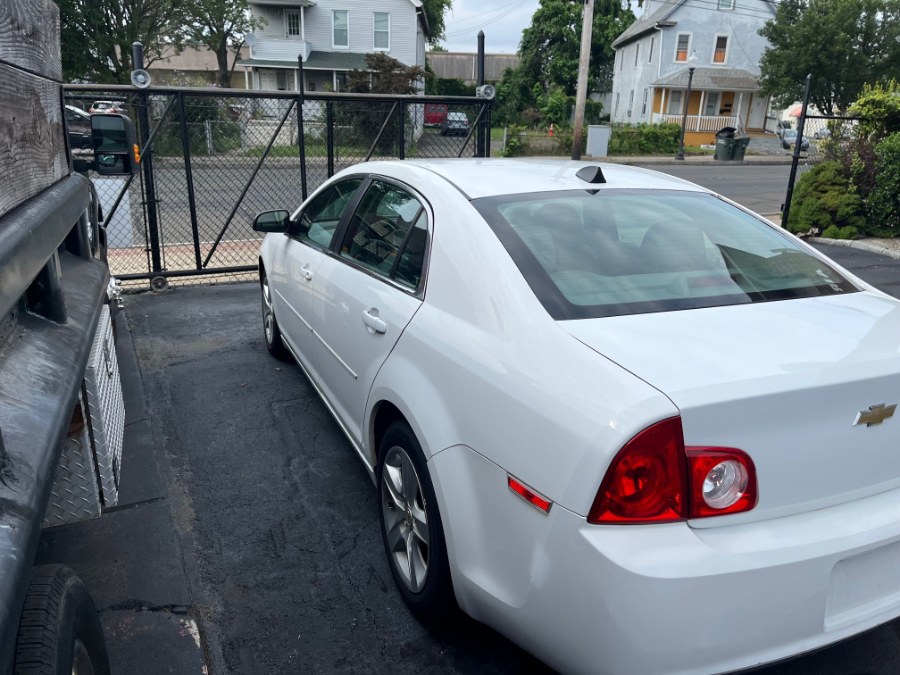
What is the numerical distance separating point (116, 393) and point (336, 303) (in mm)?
1082

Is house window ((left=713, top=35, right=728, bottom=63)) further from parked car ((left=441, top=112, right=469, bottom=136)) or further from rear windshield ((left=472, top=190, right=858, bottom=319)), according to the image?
rear windshield ((left=472, top=190, right=858, bottom=319))

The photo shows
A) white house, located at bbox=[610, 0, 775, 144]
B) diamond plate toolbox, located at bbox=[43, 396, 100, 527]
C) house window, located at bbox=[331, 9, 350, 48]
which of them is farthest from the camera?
white house, located at bbox=[610, 0, 775, 144]

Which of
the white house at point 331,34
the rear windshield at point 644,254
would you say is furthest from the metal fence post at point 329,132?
the white house at point 331,34

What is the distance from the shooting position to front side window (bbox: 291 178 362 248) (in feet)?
13.2

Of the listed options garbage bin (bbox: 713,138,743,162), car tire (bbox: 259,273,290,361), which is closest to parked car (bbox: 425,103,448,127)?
car tire (bbox: 259,273,290,361)

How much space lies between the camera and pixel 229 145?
8.29 meters

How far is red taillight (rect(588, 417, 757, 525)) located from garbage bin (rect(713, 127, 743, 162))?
30.7 metres

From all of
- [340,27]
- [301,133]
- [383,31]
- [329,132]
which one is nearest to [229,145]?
[301,133]

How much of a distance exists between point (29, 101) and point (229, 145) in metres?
6.43

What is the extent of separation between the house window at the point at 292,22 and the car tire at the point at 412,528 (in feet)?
121

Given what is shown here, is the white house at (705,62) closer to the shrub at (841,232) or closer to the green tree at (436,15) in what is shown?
the green tree at (436,15)

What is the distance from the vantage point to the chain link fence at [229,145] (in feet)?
24.3

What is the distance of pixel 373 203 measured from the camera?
11.9ft

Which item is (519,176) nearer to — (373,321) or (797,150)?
(373,321)
